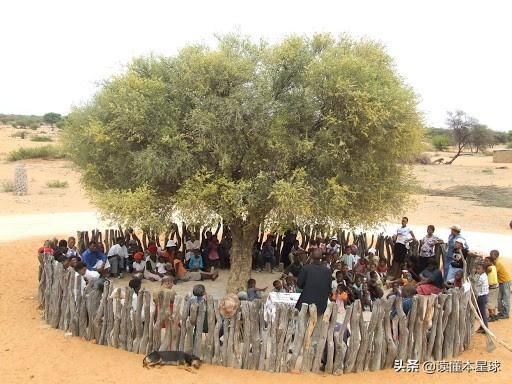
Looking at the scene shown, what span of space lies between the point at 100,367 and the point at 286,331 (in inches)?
117

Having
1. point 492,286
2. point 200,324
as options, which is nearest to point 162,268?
point 200,324

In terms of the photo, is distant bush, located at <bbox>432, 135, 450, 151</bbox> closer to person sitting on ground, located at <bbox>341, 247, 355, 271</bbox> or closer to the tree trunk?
person sitting on ground, located at <bbox>341, 247, 355, 271</bbox>

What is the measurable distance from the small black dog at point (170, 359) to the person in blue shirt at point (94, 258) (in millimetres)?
4118

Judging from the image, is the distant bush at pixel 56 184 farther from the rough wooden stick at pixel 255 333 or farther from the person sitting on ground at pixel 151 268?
the rough wooden stick at pixel 255 333

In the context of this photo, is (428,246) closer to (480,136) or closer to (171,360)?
(171,360)

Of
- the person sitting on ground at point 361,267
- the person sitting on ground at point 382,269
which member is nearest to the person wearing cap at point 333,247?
the person sitting on ground at point 361,267

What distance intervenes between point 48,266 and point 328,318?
5556 mm

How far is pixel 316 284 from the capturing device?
27.4 ft

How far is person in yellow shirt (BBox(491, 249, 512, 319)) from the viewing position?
10578mm

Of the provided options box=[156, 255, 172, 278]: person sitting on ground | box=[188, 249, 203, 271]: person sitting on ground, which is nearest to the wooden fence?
box=[156, 255, 172, 278]: person sitting on ground

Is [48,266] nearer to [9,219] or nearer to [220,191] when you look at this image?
[220,191]

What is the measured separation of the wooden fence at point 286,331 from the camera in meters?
8.16

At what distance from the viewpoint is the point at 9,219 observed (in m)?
20.7

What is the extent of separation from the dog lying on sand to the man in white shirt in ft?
17.0
